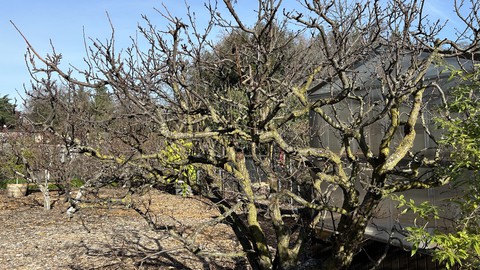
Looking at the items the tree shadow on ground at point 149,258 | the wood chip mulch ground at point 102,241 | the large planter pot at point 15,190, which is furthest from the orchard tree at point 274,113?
the large planter pot at point 15,190

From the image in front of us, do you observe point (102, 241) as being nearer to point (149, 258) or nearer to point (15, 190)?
point (149, 258)

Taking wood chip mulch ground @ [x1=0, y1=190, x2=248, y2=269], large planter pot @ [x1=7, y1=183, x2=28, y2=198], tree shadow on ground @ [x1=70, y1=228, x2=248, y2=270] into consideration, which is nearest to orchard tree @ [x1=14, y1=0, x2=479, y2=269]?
wood chip mulch ground @ [x1=0, y1=190, x2=248, y2=269]

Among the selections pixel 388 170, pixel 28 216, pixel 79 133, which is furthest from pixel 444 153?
pixel 28 216

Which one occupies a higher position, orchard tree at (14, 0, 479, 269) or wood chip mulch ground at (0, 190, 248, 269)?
orchard tree at (14, 0, 479, 269)

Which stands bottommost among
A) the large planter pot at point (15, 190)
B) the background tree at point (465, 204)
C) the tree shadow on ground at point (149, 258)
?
the large planter pot at point (15, 190)

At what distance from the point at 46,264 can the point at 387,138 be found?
5826mm

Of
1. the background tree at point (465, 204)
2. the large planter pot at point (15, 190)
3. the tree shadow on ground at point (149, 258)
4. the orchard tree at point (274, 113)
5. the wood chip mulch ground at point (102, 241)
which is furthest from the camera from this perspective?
the large planter pot at point (15, 190)

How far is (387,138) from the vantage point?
3879mm

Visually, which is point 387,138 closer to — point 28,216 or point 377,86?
point 377,86

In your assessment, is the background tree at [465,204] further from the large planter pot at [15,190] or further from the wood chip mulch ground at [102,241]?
the large planter pot at [15,190]

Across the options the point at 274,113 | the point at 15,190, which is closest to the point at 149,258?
the point at 274,113

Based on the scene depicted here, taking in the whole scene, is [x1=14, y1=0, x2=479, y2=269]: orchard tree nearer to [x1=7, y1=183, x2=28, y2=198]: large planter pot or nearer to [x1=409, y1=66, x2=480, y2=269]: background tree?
[x1=409, y1=66, x2=480, y2=269]: background tree

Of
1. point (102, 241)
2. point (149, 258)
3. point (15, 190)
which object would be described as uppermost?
point (149, 258)

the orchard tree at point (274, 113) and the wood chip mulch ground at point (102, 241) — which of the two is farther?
the wood chip mulch ground at point (102, 241)
